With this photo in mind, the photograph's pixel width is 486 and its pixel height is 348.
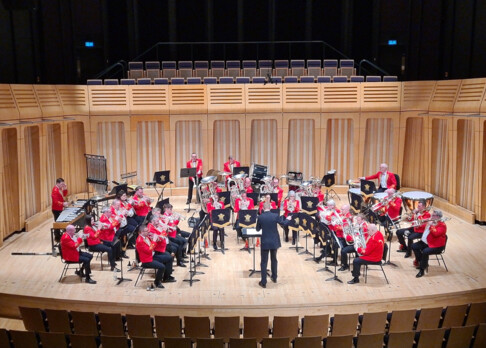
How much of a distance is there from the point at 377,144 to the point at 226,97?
5.22m

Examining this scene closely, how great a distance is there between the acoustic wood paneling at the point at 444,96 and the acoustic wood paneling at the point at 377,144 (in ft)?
6.52

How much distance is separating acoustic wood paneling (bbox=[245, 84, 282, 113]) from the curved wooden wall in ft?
0.10

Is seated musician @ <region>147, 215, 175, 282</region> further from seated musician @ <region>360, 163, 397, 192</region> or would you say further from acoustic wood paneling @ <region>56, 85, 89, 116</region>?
acoustic wood paneling @ <region>56, 85, 89, 116</region>

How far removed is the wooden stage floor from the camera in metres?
8.58

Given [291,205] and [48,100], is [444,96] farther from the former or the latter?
[48,100]

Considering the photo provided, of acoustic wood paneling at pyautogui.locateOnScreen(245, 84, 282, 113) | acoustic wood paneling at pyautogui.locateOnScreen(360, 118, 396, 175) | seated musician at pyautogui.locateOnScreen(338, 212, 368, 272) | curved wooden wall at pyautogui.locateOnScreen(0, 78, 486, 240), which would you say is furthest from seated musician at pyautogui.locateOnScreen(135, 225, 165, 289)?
acoustic wood paneling at pyautogui.locateOnScreen(360, 118, 396, 175)

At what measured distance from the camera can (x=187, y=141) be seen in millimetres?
16375

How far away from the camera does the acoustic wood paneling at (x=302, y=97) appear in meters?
15.7

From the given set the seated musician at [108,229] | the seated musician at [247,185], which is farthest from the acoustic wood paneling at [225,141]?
the seated musician at [108,229]

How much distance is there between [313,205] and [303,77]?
19.8 feet

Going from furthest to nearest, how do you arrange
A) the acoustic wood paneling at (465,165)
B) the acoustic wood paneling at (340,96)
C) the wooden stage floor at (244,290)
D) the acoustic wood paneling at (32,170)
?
the acoustic wood paneling at (340,96), the acoustic wood paneling at (465,165), the acoustic wood paneling at (32,170), the wooden stage floor at (244,290)

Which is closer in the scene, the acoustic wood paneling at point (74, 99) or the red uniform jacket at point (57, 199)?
the red uniform jacket at point (57, 199)

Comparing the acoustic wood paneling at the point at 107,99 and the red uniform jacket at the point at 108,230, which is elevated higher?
the acoustic wood paneling at the point at 107,99

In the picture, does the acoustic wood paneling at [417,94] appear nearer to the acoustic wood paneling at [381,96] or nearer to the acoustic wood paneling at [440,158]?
the acoustic wood paneling at [381,96]
